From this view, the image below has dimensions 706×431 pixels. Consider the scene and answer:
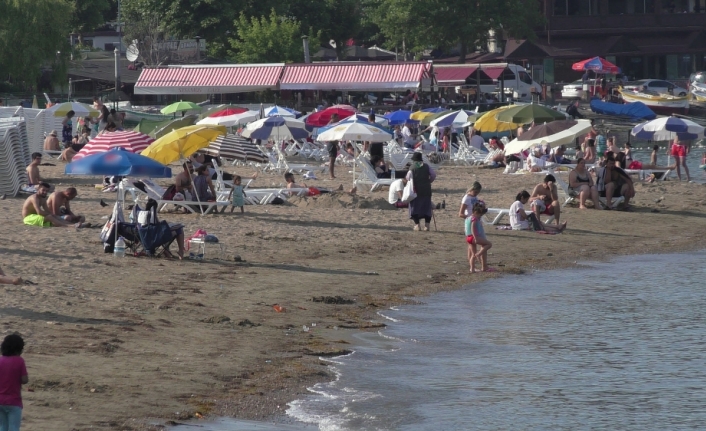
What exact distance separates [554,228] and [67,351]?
11689 millimetres

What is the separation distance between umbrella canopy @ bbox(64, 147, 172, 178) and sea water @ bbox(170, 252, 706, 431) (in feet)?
13.1

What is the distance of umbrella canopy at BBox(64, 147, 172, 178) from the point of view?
14836 millimetres

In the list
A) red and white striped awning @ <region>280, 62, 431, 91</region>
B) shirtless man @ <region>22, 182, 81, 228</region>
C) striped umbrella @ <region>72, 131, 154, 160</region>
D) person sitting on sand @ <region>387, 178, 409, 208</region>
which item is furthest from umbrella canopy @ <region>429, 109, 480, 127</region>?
shirtless man @ <region>22, 182, 81, 228</region>

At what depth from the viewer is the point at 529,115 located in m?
27.8

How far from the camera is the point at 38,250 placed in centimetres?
1480

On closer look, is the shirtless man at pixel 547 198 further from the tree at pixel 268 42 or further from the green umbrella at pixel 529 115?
the tree at pixel 268 42

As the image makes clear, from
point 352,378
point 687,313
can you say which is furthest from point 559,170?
point 352,378

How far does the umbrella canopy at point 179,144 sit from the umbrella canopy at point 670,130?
42.5 ft

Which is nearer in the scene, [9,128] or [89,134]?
[9,128]

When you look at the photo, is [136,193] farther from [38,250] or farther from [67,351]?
[67,351]

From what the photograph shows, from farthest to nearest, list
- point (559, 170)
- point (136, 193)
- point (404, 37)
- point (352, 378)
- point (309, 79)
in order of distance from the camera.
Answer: point (404, 37), point (309, 79), point (559, 170), point (136, 193), point (352, 378)

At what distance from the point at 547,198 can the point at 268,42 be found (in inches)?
1763

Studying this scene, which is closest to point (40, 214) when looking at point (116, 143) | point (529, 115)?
point (116, 143)

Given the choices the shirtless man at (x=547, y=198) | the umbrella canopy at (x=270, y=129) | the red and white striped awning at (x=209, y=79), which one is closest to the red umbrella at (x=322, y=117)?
the umbrella canopy at (x=270, y=129)
